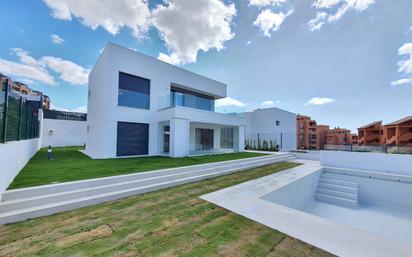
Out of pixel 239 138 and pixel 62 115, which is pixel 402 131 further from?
pixel 62 115

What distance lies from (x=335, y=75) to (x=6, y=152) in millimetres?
18745

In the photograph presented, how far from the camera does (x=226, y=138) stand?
1773cm

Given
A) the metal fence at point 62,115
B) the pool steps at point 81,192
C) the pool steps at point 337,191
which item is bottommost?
the pool steps at point 337,191

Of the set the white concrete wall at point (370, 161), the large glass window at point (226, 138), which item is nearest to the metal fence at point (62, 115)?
the large glass window at point (226, 138)

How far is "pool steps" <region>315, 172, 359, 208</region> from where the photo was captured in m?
7.79

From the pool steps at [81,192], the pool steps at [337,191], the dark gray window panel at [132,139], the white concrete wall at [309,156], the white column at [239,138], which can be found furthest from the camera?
the white column at [239,138]

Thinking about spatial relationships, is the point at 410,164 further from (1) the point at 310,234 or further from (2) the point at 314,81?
(1) the point at 310,234

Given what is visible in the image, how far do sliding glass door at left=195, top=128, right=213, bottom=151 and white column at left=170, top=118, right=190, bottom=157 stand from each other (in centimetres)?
415

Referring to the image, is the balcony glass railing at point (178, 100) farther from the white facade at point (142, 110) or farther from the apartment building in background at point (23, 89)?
the apartment building in background at point (23, 89)

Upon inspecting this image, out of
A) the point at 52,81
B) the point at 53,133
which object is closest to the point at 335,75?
the point at 52,81

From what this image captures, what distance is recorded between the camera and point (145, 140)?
11.4 m

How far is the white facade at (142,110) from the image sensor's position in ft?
32.7

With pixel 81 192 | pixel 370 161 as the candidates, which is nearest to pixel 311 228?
pixel 81 192

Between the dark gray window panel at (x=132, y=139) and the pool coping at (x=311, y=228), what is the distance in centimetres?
765
